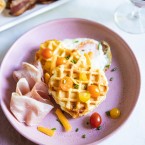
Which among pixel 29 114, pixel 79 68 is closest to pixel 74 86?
pixel 79 68

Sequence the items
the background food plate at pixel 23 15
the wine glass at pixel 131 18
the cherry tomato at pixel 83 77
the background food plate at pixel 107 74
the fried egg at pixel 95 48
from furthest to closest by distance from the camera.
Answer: the wine glass at pixel 131 18
the background food plate at pixel 23 15
the fried egg at pixel 95 48
the cherry tomato at pixel 83 77
the background food plate at pixel 107 74

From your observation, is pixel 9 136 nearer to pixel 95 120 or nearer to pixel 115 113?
pixel 95 120

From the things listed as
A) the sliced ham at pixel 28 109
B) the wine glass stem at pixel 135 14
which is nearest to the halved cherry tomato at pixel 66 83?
the sliced ham at pixel 28 109

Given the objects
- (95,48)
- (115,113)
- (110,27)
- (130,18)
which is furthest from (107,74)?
(130,18)

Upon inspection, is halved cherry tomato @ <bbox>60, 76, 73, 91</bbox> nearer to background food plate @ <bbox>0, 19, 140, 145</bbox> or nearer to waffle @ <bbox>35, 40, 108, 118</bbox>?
waffle @ <bbox>35, 40, 108, 118</bbox>

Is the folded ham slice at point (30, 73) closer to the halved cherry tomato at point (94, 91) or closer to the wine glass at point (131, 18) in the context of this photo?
the halved cherry tomato at point (94, 91)
